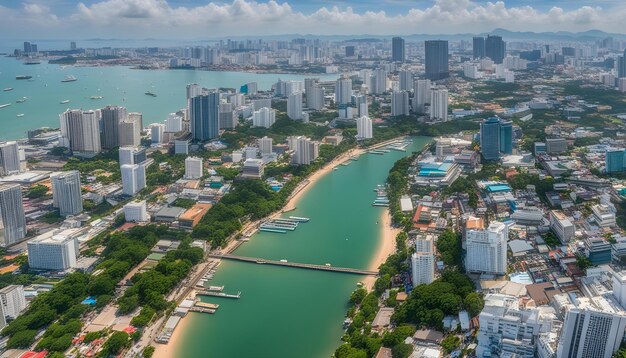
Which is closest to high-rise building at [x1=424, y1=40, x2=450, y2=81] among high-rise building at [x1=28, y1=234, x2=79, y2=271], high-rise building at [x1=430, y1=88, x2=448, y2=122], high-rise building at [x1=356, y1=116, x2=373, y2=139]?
high-rise building at [x1=430, y1=88, x2=448, y2=122]

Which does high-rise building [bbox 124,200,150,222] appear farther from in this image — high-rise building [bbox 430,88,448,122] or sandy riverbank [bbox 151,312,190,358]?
high-rise building [bbox 430,88,448,122]

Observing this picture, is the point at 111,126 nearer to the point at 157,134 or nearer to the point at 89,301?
the point at 157,134

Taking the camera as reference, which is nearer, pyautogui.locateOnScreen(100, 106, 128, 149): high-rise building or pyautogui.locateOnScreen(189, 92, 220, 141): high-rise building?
pyautogui.locateOnScreen(100, 106, 128, 149): high-rise building

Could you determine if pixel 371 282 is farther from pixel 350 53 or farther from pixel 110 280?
pixel 350 53

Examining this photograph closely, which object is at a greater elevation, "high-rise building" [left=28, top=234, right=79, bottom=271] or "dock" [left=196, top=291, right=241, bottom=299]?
"high-rise building" [left=28, top=234, right=79, bottom=271]

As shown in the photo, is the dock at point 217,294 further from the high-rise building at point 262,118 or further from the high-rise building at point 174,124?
the high-rise building at point 262,118

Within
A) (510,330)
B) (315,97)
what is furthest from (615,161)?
(315,97)
